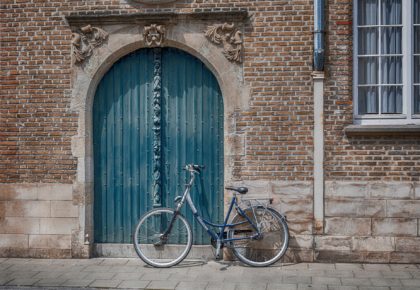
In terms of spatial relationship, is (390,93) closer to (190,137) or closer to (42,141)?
(190,137)

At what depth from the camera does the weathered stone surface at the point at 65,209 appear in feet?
28.6

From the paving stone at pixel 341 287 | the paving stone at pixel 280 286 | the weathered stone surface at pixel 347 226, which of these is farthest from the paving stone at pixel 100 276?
the weathered stone surface at pixel 347 226

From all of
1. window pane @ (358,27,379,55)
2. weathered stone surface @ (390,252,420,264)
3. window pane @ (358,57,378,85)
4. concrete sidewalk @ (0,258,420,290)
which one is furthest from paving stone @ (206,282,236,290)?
window pane @ (358,27,379,55)

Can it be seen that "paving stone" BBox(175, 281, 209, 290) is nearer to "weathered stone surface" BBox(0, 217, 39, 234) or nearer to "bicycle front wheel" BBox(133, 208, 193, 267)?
"bicycle front wheel" BBox(133, 208, 193, 267)

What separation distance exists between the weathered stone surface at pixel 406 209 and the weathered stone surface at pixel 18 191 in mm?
5256

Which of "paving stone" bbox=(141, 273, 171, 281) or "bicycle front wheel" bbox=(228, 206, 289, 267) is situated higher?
"bicycle front wheel" bbox=(228, 206, 289, 267)

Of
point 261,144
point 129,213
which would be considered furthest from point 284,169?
point 129,213

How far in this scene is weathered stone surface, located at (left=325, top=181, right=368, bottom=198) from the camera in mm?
8242

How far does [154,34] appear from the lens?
336 inches

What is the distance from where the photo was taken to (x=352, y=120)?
830 centimetres

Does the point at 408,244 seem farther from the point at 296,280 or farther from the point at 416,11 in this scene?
the point at 416,11

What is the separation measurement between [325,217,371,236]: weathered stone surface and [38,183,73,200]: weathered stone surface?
12.6 feet

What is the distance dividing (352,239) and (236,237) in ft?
5.39

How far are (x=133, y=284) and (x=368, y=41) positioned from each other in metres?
4.75
